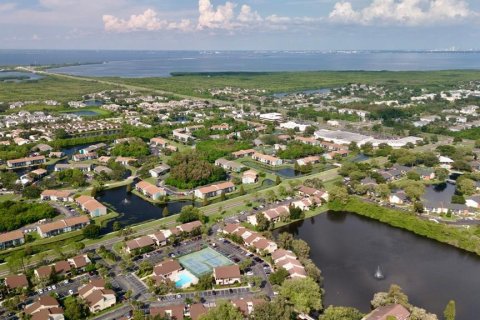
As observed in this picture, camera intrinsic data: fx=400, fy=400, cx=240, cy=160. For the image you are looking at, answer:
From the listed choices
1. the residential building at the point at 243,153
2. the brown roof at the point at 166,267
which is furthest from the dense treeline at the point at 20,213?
the residential building at the point at 243,153

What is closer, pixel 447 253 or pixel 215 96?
pixel 447 253

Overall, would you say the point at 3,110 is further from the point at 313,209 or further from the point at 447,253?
Result: the point at 447,253

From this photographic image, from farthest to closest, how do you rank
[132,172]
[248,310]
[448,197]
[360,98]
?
1. [360,98]
2. [132,172]
3. [448,197]
4. [248,310]

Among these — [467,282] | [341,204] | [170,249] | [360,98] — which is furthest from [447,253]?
[360,98]

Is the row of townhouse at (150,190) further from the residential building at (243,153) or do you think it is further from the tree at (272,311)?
the tree at (272,311)

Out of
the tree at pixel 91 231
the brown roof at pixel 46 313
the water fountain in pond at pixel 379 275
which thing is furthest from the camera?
the tree at pixel 91 231

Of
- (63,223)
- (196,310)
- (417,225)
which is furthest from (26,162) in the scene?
(417,225)
